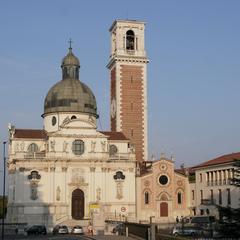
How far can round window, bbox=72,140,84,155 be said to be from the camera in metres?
73.4

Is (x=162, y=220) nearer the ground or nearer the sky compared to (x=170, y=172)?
nearer the ground

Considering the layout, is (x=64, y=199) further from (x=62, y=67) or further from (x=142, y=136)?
(x=62, y=67)

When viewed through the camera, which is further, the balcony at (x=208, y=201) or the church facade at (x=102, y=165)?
the church facade at (x=102, y=165)

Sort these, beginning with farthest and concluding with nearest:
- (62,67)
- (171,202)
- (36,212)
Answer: (62,67), (171,202), (36,212)

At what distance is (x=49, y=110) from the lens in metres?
78.8

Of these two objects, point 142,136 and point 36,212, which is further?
Result: point 142,136

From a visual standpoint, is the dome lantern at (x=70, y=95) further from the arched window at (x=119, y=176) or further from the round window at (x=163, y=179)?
the round window at (x=163, y=179)

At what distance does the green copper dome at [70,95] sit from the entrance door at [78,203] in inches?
474

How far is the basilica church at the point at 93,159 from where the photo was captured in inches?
2808

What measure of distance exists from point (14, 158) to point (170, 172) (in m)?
21.2

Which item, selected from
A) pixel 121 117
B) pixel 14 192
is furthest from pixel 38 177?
pixel 121 117

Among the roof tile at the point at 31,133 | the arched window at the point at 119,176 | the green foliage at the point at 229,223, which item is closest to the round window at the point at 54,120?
the roof tile at the point at 31,133

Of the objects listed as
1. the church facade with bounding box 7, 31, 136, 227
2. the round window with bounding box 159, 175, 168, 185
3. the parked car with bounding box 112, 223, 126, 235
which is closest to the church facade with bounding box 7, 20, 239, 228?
the round window with bounding box 159, 175, 168, 185

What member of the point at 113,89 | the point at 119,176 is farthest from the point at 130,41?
the point at 119,176
